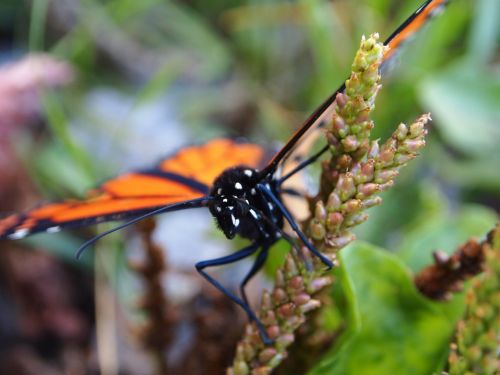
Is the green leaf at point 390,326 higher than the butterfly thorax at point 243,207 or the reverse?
the reverse

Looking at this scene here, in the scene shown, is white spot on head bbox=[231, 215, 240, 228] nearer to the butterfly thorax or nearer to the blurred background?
the butterfly thorax

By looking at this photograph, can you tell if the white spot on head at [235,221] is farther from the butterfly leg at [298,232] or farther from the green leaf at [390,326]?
the green leaf at [390,326]

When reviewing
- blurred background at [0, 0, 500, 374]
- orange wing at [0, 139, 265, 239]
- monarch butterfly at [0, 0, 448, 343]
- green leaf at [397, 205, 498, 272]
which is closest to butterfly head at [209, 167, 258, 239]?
monarch butterfly at [0, 0, 448, 343]

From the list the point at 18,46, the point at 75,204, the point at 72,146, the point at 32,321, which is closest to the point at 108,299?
the point at 32,321

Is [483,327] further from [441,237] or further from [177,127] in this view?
[177,127]

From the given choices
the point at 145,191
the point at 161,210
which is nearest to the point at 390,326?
the point at 161,210

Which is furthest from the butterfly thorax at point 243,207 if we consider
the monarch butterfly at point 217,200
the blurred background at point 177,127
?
the blurred background at point 177,127
